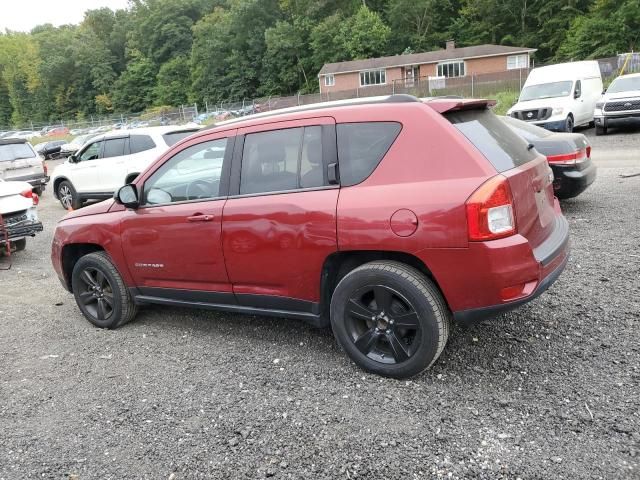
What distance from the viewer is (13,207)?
8.11m

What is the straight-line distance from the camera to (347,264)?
3652mm

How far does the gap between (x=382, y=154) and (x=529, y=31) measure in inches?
2456

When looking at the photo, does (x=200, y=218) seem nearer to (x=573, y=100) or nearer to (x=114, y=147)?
(x=114, y=147)

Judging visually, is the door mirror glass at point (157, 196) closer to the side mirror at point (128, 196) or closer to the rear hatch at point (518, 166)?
the side mirror at point (128, 196)

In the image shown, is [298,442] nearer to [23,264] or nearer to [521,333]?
[521,333]

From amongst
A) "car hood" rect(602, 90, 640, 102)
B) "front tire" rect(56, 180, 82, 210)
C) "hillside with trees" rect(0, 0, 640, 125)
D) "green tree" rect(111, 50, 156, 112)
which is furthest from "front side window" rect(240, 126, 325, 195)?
"green tree" rect(111, 50, 156, 112)

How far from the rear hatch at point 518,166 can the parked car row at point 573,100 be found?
13019 millimetres

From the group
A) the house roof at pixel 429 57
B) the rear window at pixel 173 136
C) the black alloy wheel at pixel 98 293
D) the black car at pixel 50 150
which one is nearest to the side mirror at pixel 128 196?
the black alloy wheel at pixel 98 293

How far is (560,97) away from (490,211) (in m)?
15.5

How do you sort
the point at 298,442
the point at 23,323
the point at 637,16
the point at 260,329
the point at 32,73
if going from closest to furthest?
the point at 298,442 → the point at 260,329 → the point at 23,323 → the point at 637,16 → the point at 32,73

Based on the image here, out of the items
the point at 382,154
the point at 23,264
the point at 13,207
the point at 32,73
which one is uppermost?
the point at 32,73

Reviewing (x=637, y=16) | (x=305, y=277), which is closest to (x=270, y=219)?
(x=305, y=277)

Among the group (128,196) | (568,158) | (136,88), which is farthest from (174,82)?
(128,196)

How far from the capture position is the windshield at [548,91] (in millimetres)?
16688
